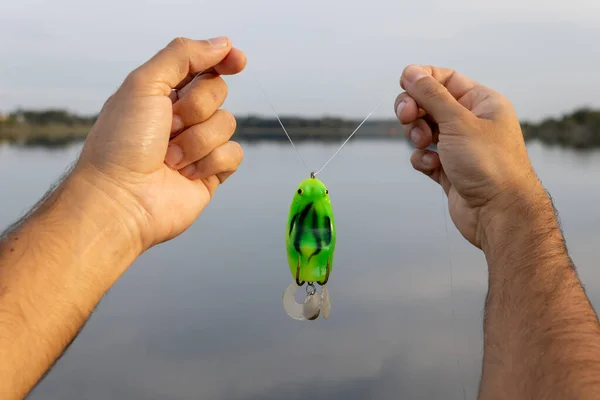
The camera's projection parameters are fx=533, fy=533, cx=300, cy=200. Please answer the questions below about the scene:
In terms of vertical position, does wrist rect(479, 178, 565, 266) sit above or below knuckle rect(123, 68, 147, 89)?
below

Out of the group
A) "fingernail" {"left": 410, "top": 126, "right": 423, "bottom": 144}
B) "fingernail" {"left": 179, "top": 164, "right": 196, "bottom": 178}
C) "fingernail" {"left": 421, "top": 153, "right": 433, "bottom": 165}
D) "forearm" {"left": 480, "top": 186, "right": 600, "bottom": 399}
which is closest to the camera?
"forearm" {"left": 480, "top": 186, "right": 600, "bottom": 399}

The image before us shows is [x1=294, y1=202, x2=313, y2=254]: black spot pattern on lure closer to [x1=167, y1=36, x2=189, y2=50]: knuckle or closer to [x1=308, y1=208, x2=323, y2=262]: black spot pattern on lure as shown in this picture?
[x1=308, y1=208, x2=323, y2=262]: black spot pattern on lure

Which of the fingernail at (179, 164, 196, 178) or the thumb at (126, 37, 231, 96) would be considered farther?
the fingernail at (179, 164, 196, 178)

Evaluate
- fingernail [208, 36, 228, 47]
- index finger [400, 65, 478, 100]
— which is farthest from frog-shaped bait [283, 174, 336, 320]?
index finger [400, 65, 478, 100]

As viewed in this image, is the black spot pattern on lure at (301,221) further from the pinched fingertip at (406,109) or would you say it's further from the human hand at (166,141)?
the pinched fingertip at (406,109)

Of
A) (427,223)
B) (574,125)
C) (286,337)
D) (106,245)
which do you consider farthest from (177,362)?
(574,125)

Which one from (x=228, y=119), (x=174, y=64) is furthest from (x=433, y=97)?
(x=174, y=64)

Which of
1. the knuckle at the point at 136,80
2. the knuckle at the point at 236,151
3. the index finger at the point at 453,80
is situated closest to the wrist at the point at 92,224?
the knuckle at the point at 136,80
